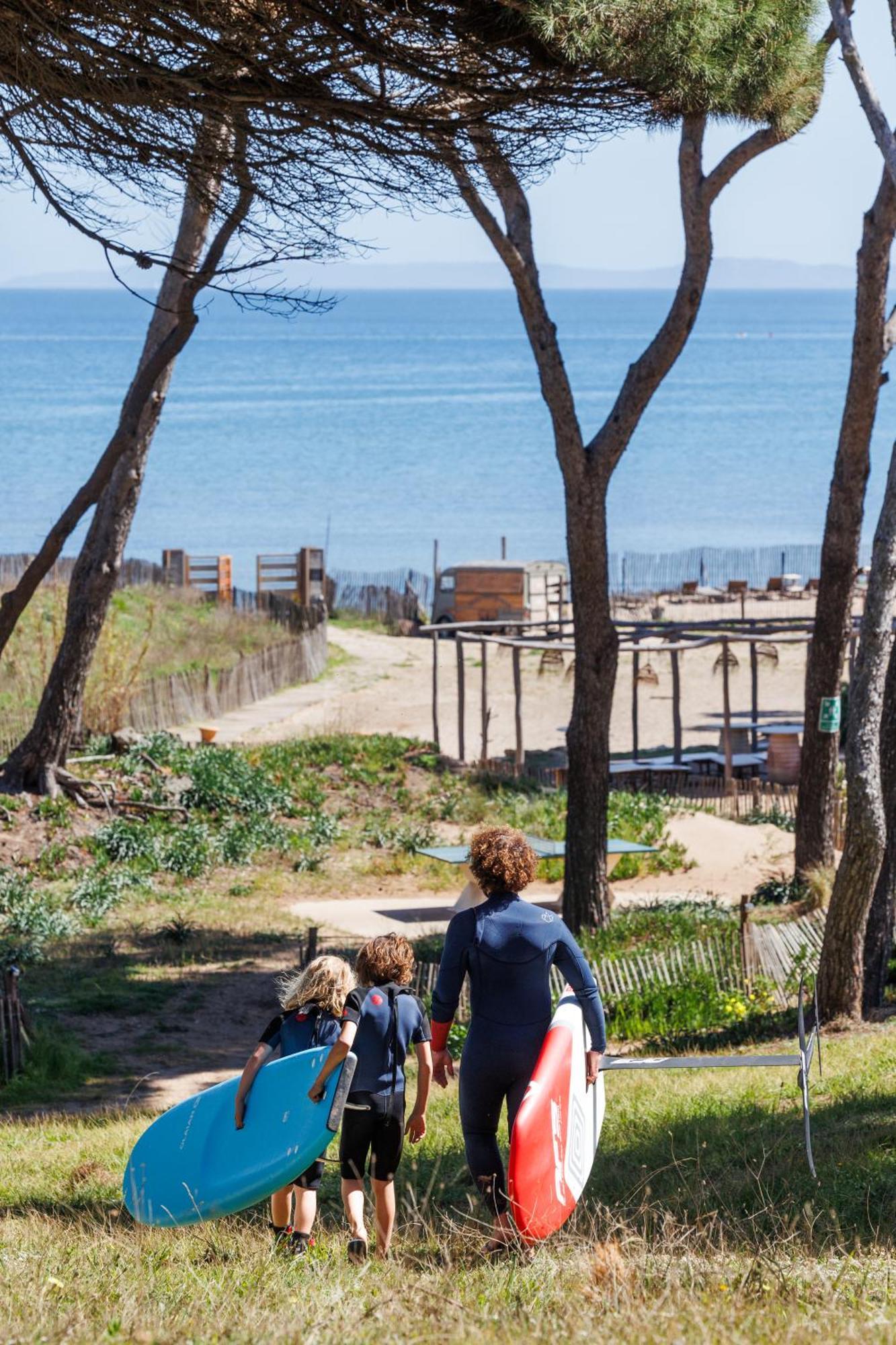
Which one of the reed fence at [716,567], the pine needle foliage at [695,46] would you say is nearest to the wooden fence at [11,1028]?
the pine needle foliage at [695,46]

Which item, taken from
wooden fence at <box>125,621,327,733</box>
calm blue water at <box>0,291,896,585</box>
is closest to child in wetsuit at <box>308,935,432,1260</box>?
wooden fence at <box>125,621,327,733</box>

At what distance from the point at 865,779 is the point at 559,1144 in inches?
203

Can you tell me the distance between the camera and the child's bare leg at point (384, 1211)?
5500mm

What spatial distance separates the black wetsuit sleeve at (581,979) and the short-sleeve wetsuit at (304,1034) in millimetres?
861

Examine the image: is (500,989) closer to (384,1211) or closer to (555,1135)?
(555,1135)

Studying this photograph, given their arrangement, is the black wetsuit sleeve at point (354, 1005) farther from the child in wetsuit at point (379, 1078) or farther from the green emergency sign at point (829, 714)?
the green emergency sign at point (829, 714)

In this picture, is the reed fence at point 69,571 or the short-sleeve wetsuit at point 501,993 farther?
the reed fence at point 69,571

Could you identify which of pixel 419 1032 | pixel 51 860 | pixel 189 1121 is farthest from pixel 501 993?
pixel 51 860

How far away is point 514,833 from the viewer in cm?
555

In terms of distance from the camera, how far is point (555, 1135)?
5.22 m

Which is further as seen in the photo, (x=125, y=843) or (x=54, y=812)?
(x=54, y=812)

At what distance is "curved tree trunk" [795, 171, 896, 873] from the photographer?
A: 45.3 ft

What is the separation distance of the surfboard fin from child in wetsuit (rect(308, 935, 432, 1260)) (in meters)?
0.04

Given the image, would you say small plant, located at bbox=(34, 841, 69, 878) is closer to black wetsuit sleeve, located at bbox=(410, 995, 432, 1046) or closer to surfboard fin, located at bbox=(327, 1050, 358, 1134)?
black wetsuit sleeve, located at bbox=(410, 995, 432, 1046)
